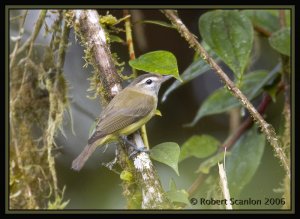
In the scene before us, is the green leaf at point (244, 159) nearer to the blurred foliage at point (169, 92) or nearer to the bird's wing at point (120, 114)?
the blurred foliage at point (169, 92)

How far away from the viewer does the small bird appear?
3184 millimetres

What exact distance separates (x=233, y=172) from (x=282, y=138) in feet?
1.19

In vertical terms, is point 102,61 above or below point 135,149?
above

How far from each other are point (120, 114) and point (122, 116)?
21mm

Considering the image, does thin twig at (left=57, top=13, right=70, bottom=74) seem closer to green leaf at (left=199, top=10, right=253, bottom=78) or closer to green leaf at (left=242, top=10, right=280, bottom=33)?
green leaf at (left=199, top=10, right=253, bottom=78)

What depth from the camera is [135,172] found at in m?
2.65

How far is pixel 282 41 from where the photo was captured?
3244mm

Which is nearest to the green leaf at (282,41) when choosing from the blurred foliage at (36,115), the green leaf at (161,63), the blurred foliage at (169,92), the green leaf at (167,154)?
the blurred foliage at (169,92)

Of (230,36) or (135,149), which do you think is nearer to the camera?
(135,149)

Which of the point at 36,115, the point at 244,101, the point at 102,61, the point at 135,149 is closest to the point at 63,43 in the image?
the point at 102,61

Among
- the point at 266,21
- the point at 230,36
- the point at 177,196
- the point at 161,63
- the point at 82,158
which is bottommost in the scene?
the point at 177,196

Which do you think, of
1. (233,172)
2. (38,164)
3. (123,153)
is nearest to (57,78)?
(38,164)

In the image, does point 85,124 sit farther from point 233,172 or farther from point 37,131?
point 233,172

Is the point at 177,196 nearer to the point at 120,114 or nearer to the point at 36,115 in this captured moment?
the point at 120,114
